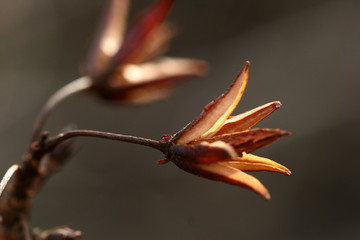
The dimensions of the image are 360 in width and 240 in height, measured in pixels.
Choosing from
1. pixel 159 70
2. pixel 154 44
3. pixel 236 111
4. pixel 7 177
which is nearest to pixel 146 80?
pixel 159 70

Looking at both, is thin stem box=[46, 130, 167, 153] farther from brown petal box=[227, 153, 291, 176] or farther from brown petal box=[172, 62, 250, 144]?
brown petal box=[227, 153, 291, 176]

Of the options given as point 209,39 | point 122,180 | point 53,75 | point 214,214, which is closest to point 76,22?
point 53,75

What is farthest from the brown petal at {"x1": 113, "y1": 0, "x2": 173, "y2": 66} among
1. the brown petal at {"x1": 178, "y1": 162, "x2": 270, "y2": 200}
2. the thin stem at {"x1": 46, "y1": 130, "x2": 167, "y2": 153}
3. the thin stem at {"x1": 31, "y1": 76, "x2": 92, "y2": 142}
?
the brown petal at {"x1": 178, "y1": 162, "x2": 270, "y2": 200}

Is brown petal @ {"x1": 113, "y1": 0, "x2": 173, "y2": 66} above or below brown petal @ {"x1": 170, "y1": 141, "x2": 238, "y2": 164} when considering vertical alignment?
above

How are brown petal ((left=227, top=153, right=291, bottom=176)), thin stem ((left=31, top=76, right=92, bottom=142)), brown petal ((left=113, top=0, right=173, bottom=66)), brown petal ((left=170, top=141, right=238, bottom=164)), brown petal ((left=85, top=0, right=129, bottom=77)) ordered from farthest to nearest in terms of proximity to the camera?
brown petal ((left=85, top=0, right=129, bottom=77)) < brown petal ((left=113, top=0, right=173, bottom=66)) < thin stem ((left=31, top=76, right=92, bottom=142)) < brown petal ((left=227, top=153, right=291, bottom=176)) < brown petal ((left=170, top=141, right=238, bottom=164))

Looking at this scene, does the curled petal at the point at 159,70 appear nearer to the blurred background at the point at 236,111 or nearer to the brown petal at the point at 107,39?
the brown petal at the point at 107,39

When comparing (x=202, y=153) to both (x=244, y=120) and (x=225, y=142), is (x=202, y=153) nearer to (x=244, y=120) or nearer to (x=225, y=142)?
(x=225, y=142)
